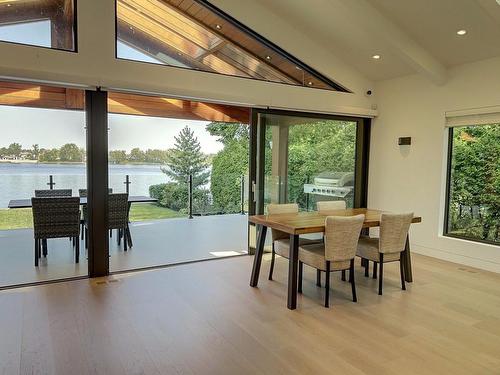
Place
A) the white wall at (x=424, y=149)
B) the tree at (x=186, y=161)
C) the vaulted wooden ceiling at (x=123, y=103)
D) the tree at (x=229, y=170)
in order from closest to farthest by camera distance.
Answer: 1. the white wall at (x=424, y=149)
2. the vaulted wooden ceiling at (x=123, y=103)
3. the tree at (x=186, y=161)
4. the tree at (x=229, y=170)

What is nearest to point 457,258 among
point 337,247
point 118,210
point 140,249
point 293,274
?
point 337,247

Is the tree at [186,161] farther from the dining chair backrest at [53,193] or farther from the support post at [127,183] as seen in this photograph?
the dining chair backrest at [53,193]

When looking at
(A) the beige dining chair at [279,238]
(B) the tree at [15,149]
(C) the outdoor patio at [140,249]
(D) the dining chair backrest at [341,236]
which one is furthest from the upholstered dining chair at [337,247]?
(B) the tree at [15,149]

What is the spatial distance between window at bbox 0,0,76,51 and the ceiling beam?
10.2 ft

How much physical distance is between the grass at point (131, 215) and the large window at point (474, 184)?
5.71 meters

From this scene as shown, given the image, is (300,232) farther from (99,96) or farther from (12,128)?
(12,128)

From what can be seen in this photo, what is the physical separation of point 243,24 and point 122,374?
448cm

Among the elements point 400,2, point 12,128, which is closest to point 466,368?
point 400,2

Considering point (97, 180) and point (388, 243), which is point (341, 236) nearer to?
point (388, 243)

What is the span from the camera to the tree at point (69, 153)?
5.14 meters

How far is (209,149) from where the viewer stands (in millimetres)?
9234

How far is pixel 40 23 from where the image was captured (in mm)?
3973

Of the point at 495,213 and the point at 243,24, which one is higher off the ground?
the point at 243,24

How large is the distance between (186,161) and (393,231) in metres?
5.93
